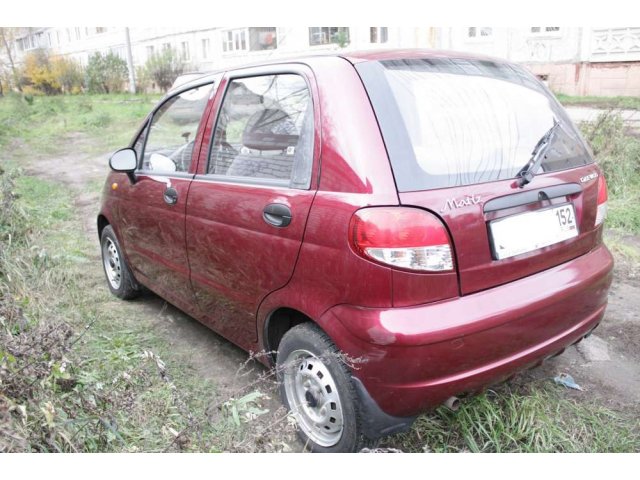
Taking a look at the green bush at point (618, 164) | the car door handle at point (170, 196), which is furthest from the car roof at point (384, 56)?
the green bush at point (618, 164)

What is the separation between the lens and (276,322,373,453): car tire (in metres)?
2.09

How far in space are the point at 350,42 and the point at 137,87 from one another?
41.9 ft

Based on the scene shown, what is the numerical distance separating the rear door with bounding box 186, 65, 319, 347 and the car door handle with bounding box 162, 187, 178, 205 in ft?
0.58

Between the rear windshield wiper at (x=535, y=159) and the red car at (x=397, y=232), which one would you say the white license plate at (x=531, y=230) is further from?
the rear windshield wiper at (x=535, y=159)

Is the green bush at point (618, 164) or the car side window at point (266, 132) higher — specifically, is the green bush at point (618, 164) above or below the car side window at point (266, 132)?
below

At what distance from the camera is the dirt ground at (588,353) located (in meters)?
2.81

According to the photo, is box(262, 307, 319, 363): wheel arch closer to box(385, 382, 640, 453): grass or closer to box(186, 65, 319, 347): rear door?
box(186, 65, 319, 347): rear door

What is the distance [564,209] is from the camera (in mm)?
2240

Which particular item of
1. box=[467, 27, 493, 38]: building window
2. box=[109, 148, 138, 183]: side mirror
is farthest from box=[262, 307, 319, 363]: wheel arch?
box=[467, 27, 493, 38]: building window

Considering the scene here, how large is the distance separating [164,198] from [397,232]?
1765 mm

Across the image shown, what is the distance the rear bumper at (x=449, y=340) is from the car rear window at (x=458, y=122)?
0.47m

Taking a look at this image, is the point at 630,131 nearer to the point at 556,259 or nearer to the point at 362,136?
the point at 556,259

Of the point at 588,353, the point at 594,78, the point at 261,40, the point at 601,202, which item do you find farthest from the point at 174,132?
the point at 261,40

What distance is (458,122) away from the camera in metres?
2.15
